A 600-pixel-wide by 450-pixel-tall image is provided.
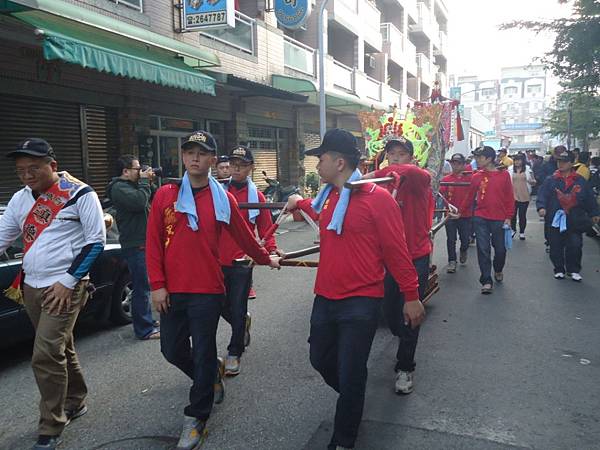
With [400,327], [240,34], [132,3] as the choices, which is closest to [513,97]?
[240,34]

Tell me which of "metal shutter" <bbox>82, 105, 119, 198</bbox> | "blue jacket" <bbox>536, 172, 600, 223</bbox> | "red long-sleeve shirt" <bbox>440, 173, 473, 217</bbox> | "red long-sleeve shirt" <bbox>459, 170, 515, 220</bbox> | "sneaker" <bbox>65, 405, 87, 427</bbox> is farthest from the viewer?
"metal shutter" <bbox>82, 105, 119, 198</bbox>

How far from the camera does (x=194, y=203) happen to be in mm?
3271

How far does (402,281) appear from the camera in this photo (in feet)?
10.1

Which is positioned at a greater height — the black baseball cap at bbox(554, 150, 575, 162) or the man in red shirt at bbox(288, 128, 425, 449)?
the black baseball cap at bbox(554, 150, 575, 162)

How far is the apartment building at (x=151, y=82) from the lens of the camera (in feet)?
28.4

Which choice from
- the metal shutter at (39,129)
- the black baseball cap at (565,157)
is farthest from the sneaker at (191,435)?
the metal shutter at (39,129)

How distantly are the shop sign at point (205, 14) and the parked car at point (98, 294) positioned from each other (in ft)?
23.8

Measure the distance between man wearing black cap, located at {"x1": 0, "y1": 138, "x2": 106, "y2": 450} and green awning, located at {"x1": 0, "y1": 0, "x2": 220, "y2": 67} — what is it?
4820 millimetres

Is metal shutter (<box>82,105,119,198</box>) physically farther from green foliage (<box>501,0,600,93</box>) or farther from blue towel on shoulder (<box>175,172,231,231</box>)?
green foliage (<box>501,0,600,93</box>)

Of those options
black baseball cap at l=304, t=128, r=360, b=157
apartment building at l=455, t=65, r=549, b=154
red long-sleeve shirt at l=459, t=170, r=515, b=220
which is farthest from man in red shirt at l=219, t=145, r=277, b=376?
apartment building at l=455, t=65, r=549, b=154

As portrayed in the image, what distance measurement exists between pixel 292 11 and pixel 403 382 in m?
13.3

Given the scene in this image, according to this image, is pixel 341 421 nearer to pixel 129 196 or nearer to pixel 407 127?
pixel 129 196

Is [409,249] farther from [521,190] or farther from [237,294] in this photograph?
[521,190]

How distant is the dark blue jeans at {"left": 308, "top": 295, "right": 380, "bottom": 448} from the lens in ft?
9.79
